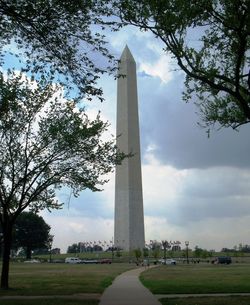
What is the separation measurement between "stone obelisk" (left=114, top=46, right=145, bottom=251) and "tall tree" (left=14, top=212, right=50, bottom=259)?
1663 inches

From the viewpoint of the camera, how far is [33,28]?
1303 cm

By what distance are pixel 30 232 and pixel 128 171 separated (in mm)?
55807

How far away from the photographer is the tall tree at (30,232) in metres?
144

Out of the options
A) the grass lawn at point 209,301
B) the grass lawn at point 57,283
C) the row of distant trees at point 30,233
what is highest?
the row of distant trees at point 30,233

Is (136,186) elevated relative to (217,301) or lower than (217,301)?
elevated

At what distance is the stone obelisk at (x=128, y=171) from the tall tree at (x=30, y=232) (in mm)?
42252

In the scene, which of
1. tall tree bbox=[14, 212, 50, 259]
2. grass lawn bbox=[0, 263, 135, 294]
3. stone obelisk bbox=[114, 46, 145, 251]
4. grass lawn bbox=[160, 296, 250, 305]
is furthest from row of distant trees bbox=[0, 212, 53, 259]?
grass lawn bbox=[160, 296, 250, 305]

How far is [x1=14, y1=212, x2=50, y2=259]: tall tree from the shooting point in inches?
5659

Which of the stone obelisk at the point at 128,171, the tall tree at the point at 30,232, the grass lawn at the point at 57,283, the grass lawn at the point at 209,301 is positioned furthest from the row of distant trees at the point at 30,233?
the grass lawn at the point at 209,301

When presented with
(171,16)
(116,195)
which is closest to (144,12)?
(171,16)

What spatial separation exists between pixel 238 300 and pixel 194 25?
9879 mm

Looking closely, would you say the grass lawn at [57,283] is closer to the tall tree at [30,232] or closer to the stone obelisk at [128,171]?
the stone obelisk at [128,171]

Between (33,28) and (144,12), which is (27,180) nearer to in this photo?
(144,12)

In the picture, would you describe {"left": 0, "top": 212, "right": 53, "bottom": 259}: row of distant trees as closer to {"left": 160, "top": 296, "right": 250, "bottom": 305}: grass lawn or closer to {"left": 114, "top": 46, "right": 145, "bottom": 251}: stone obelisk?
{"left": 114, "top": 46, "right": 145, "bottom": 251}: stone obelisk
